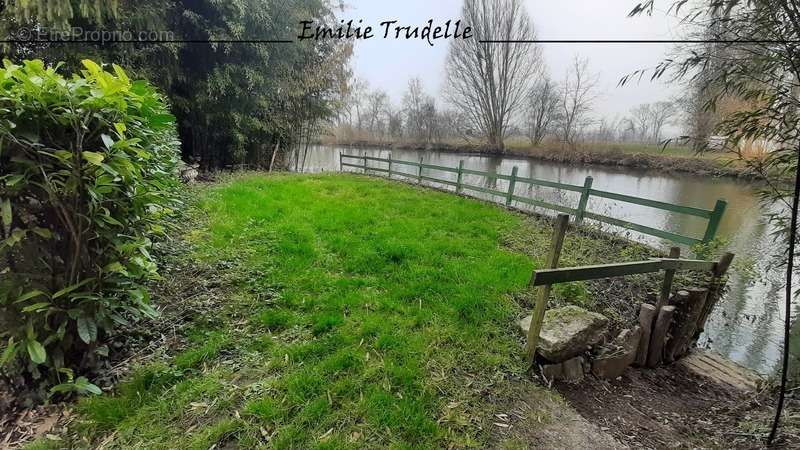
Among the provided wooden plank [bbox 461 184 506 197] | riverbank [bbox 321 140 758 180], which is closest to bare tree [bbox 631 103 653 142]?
riverbank [bbox 321 140 758 180]

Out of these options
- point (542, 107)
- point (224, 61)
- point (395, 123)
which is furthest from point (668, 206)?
point (395, 123)

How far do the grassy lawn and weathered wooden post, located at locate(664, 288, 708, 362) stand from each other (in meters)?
0.87

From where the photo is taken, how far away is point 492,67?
20.6 m

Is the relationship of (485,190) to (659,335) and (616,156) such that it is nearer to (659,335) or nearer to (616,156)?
(659,335)

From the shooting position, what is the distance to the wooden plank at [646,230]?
4.04 m

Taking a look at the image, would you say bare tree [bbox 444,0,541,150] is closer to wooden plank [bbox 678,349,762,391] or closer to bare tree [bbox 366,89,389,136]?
bare tree [bbox 366,89,389,136]

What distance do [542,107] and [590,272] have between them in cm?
2118

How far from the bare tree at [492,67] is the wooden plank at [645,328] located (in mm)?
19881

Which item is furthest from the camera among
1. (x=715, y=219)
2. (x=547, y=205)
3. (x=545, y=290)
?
(x=547, y=205)

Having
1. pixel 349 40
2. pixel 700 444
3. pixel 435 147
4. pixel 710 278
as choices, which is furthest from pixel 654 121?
pixel 700 444

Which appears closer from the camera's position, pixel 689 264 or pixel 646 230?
pixel 689 264

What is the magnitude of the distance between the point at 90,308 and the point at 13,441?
0.58 meters

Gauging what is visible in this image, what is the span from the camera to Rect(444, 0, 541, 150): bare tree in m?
19.5

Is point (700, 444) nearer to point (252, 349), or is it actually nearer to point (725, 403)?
point (725, 403)
